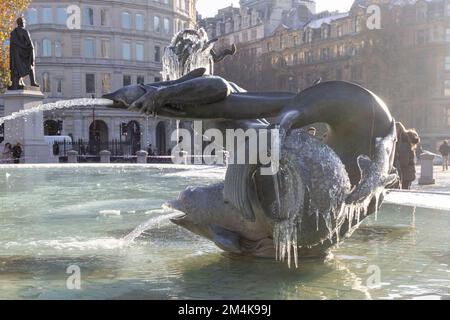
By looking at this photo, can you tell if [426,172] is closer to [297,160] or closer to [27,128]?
[297,160]

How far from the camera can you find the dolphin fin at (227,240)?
18.6 ft

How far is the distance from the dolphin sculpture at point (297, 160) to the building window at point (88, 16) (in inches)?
2446

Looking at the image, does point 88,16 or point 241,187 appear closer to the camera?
point 241,187

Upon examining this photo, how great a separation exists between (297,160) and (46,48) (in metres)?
62.8

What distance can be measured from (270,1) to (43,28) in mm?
38636

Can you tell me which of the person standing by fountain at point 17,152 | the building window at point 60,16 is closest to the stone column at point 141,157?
the person standing by fountain at point 17,152

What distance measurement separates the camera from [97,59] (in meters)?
65.0

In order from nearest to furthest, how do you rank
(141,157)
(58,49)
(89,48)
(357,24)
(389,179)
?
1. (389,179)
2. (141,157)
3. (58,49)
4. (89,48)
5. (357,24)

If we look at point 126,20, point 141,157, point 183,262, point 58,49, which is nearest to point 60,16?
point 58,49

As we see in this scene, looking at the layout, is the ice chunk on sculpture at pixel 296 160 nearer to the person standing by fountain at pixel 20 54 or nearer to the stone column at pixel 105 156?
the person standing by fountain at pixel 20 54

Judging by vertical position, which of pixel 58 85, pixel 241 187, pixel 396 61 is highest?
pixel 396 61

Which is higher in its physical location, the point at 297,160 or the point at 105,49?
the point at 105,49

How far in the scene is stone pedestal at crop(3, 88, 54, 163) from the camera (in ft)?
83.1
